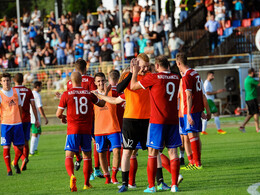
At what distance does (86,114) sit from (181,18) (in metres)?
23.2

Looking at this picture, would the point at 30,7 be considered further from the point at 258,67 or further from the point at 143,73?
the point at 143,73

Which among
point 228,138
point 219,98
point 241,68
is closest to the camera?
point 228,138

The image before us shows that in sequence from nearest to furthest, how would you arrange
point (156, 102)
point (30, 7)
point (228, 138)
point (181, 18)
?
point (156, 102)
point (228, 138)
point (181, 18)
point (30, 7)

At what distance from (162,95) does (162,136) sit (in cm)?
63

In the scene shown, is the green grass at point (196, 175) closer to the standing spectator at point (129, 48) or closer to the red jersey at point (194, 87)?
the red jersey at point (194, 87)

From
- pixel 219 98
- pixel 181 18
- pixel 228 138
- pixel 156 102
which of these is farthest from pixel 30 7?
pixel 156 102

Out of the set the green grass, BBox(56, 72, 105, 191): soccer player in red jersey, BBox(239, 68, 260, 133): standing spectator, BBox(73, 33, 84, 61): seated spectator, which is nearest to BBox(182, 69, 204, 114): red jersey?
the green grass

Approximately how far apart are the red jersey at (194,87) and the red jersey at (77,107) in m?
2.20

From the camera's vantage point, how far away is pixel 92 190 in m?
9.88

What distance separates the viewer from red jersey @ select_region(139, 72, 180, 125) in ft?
29.5

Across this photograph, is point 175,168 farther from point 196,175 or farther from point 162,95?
point 196,175

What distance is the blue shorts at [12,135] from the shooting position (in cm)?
1293

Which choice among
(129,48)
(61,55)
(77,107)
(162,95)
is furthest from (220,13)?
(162,95)

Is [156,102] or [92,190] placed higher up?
[156,102]
